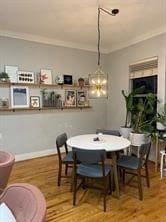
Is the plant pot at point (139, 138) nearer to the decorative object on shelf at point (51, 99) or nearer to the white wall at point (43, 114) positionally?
the white wall at point (43, 114)

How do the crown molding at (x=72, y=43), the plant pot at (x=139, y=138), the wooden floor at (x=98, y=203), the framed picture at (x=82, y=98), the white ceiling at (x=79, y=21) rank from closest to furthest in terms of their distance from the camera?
1. the wooden floor at (x=98, y=203)
2. the white ceiling at (x=79, y=21)
3. the plant pot at (x=139, y=138)
4. the crown molding at (x=72, y=43)
5. the framed picture at (x=82, y=98)

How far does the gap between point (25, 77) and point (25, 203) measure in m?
3.79

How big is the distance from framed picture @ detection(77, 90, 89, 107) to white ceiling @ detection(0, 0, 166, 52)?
118 centimetres

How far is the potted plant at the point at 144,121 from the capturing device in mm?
4324

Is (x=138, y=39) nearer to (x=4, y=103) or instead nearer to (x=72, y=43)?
(x=72, y=43)

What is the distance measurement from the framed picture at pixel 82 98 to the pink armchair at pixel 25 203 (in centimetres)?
418

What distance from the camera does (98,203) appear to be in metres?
2.90

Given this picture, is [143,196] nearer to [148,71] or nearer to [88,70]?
[148,71]

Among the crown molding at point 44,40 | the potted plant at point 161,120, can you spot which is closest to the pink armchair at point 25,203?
the potted plant at point 161,120

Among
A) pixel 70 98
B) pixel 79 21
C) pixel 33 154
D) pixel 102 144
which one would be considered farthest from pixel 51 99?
pixel 102 144

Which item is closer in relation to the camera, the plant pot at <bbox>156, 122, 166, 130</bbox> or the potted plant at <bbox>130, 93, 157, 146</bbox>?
the plant pot at <bbox>156, 122, 166, 130</bbox>

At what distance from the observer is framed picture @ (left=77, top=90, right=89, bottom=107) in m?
5.59

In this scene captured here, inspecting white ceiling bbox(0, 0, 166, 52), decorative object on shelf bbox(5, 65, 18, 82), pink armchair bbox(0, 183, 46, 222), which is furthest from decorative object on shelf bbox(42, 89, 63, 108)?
pink armchair bbox(0, 183, 46, 222)

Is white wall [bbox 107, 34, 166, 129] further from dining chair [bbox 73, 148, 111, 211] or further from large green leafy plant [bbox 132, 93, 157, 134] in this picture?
dining chair [bbox 73, 148, 111, 211]
